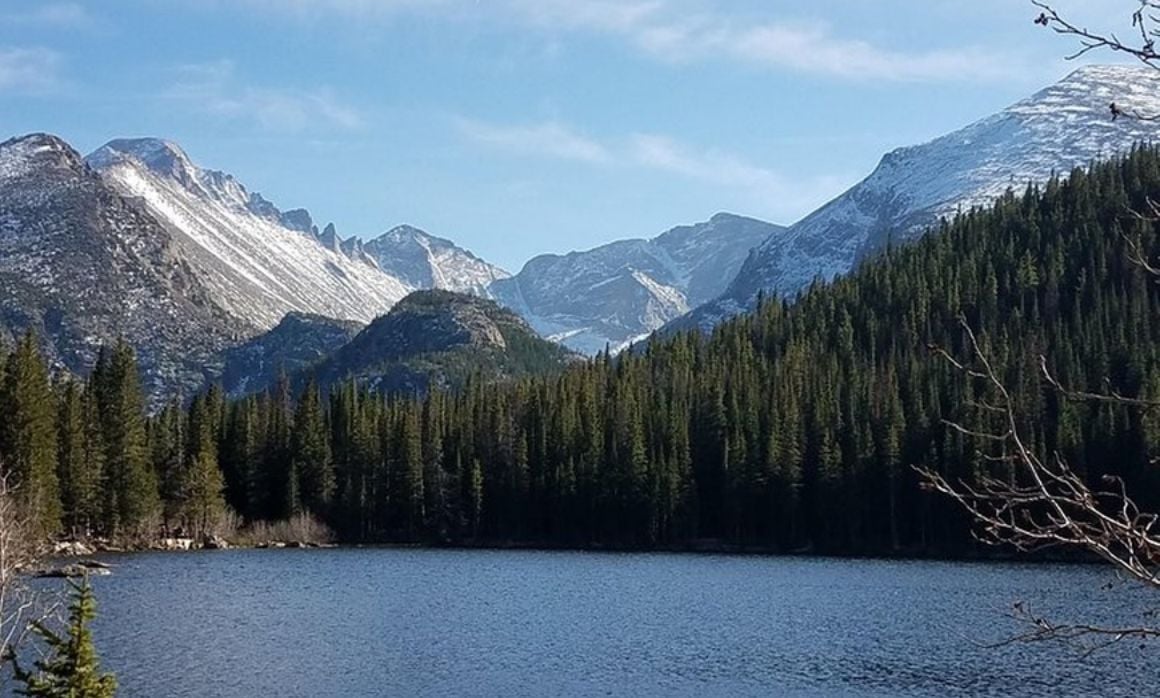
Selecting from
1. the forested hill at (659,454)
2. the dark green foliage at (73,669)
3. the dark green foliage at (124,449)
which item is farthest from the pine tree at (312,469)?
the dark green foliage at (73,669)

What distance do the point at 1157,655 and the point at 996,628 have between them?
10257mm

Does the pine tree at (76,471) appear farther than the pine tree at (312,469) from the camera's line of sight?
No

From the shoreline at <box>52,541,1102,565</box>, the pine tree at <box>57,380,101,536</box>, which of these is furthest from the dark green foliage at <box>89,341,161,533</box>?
the shoreline at <box>52,541,1102,565</box>

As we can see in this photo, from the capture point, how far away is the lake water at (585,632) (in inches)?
1906

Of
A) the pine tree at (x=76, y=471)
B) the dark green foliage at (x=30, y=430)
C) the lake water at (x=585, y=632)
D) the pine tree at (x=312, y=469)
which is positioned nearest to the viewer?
the lake water at (x=585, y=632)

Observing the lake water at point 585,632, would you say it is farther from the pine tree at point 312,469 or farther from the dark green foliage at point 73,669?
the pine tree at point 312,469

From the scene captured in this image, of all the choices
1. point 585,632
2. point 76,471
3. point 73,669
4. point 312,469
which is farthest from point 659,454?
point 73,669

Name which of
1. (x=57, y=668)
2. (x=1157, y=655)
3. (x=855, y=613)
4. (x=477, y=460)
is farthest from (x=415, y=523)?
(x=57, y=668)

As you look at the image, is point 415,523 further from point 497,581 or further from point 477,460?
point 497,581

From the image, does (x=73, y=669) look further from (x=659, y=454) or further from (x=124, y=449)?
(x=659, y=454)

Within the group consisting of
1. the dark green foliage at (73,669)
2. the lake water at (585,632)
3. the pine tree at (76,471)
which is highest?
the pine tree at (76,471)

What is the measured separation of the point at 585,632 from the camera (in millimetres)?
62688

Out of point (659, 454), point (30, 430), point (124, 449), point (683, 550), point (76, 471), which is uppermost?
point (659, 454)

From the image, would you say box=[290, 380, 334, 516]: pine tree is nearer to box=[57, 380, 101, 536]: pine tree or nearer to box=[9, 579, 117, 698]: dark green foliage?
box=[57, 380, 101, 536]: pine tree
